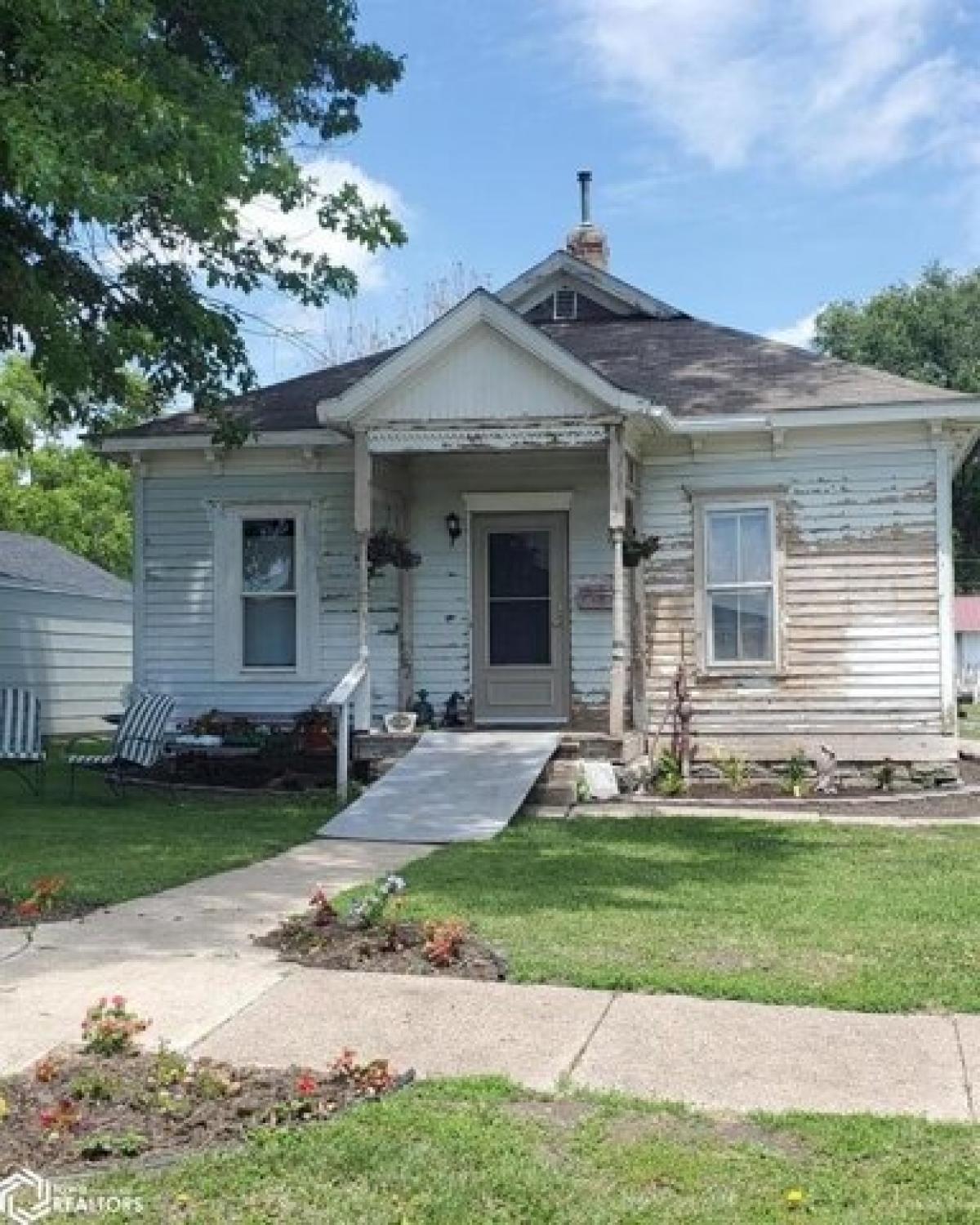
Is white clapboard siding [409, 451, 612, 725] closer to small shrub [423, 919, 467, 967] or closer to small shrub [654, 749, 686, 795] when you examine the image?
small shrub [654, 749, 686, 795]

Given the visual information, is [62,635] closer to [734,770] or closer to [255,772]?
[255,772]

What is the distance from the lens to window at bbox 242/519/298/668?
47.0 ft

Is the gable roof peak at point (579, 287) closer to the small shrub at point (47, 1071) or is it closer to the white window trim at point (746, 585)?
the white window trim at point (746, 585)

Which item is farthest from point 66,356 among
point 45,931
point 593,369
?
point 45,931

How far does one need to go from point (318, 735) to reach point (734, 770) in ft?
13.5

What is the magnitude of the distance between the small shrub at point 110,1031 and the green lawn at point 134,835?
2845mm

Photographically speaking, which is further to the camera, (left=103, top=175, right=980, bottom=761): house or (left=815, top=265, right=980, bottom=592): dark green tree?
(left=815, top=265, right=980, bottom=592): dark green tree

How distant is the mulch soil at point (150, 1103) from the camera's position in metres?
3.59

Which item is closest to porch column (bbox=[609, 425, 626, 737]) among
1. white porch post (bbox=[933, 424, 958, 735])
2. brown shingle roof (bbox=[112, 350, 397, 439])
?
brown shingle roof (bbox=[112, 350, 397, 439])

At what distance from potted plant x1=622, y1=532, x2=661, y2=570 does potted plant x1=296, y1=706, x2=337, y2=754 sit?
3365mm

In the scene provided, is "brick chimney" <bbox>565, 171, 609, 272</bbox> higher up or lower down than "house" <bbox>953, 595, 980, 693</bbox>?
higher up

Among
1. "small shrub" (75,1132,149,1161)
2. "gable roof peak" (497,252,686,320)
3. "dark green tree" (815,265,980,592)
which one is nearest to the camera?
"small shrub" (75,1132,149,1161)

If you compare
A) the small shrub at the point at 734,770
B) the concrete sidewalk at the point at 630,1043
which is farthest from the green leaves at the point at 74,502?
the concrete sidewalk at the point at 630,1043

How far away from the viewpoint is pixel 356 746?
42.0 feet
